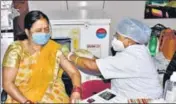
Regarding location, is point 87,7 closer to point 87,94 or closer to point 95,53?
point 95,53

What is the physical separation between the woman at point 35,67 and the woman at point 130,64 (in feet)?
0.49

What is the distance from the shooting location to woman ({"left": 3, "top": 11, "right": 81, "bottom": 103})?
1.57 metres

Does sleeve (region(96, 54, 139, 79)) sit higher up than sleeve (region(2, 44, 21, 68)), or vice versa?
sleeve (region(2, 44, 21, 68))

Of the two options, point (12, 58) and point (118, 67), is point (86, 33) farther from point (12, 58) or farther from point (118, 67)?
point (12, 58)

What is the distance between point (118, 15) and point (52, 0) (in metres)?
0.64

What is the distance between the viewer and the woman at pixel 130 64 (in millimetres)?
1701

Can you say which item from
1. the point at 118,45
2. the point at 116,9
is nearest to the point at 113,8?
the point at 116,9

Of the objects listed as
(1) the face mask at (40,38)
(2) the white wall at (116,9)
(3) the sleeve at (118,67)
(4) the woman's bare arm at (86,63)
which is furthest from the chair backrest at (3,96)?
(2) the white wall at (116,9)

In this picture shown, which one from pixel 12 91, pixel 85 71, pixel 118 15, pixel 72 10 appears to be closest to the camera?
pixel 12 91

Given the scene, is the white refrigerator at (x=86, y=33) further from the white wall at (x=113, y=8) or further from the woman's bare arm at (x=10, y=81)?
the woman's bare arm at (x=10, y=81)

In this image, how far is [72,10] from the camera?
2494 mm

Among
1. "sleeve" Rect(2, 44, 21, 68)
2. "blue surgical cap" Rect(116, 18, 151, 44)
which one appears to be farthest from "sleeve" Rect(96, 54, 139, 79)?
"sleeve" Rect(2, 44, 21, 68)

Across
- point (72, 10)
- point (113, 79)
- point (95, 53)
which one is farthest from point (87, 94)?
point (72, 10)

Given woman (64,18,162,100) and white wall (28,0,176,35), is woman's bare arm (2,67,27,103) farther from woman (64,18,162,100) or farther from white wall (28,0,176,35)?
white wall (28,0,176,35)
